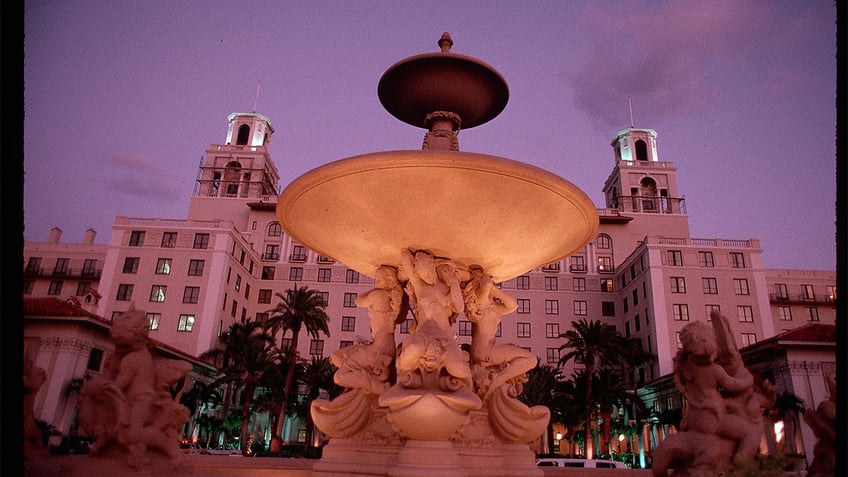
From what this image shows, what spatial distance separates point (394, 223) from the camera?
6.40m

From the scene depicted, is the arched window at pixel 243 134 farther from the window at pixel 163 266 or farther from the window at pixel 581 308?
the window at pixel 581 308

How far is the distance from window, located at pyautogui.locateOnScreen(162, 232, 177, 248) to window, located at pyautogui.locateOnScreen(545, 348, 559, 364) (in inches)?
1323

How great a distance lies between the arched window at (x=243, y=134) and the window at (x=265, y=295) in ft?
69.2

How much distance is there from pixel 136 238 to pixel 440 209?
1815 inches

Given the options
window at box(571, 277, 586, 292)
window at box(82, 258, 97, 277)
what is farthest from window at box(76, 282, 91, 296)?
window at box(571, 277, 586, 292)

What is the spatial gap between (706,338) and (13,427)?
4033 millimetres

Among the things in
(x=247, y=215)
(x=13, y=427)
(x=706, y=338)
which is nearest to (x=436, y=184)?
(x=706, y=338)

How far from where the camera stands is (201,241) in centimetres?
4559

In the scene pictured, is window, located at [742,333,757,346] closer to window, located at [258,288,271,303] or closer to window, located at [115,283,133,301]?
window, located at [258,288,271,303]

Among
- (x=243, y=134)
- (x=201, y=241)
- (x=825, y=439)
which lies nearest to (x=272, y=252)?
(x=201, y=241)

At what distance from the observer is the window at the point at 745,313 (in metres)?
43.8

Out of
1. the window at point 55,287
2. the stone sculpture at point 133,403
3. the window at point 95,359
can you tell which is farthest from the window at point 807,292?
the stone sculpture at point 133,403

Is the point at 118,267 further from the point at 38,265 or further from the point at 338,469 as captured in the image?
the point at 338,469

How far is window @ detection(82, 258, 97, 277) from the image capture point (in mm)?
51031
